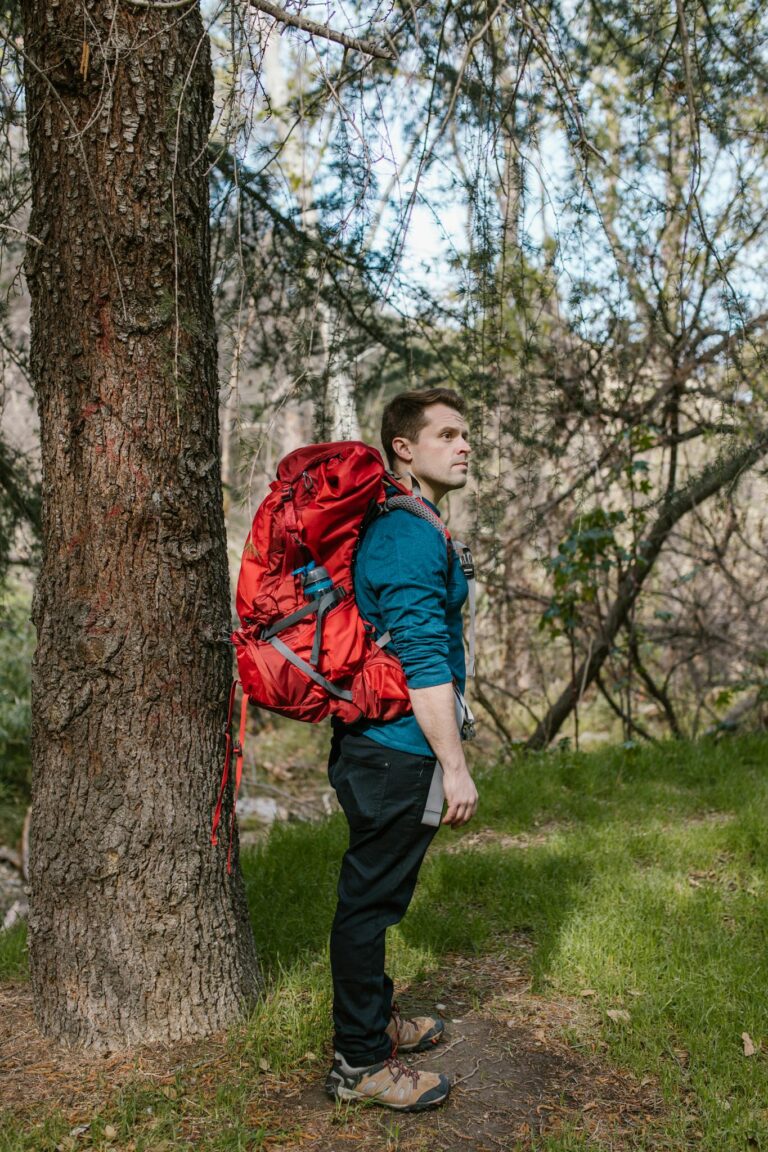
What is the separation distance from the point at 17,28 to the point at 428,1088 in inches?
145

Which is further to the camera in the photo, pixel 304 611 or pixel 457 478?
pixel 457 478

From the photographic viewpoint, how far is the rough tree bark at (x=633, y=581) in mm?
5953

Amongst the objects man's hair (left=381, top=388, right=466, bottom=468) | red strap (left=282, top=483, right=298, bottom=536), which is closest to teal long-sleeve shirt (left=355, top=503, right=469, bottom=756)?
red strap (left=282, top=483, right=298, bottom=536)

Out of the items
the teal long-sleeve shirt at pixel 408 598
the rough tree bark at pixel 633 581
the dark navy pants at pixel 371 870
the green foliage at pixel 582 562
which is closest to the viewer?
the teal long-sleeve shirt at pixel 408 598

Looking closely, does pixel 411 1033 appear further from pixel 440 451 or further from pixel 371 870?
pixel 440 451

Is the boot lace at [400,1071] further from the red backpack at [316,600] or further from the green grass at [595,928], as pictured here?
the red backpack at [316,600]

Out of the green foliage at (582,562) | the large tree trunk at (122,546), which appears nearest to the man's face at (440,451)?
the large tree trunk at (122,546)

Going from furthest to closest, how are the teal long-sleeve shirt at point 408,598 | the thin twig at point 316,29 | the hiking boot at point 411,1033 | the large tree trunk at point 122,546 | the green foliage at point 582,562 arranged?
the green foliage at point 582,562, the hiking boot at point 411,1033, the large tree trunk at point 122,546, the teal long-sleeve shirt at point 408,598, the thin twig at point 316,29

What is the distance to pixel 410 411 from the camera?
291 cm

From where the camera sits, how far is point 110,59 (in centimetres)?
280

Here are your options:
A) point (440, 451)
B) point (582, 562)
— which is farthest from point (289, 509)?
point (582, 562)

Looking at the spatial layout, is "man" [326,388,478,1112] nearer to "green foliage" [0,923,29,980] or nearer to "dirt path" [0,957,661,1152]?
"dirt path" [0,957,661,1152]

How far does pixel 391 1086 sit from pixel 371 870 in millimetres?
637

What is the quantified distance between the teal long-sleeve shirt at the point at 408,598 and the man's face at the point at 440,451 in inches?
9.4
